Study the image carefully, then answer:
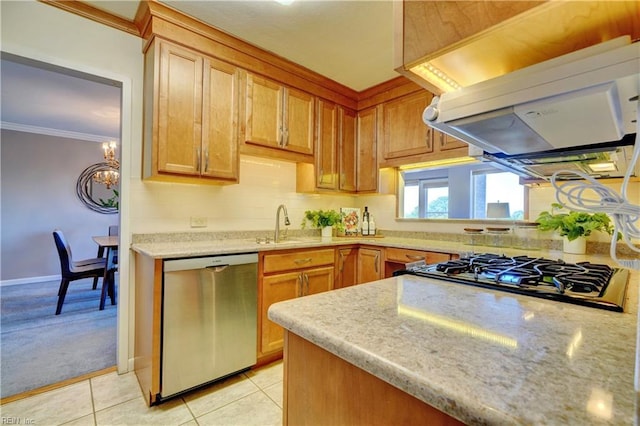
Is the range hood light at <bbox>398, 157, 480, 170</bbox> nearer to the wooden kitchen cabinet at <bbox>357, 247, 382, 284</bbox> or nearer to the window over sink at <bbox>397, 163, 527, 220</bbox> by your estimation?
the window over sink at <bbox>397, 163, 527, 220</bbox>

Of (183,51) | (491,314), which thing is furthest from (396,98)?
(491,314)

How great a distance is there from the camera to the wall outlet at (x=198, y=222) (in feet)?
8.04

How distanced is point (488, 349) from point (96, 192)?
651cm

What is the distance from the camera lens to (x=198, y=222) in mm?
2471

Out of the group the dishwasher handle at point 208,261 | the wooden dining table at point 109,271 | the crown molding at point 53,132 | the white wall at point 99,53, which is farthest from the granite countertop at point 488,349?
the crown molding at point 53,132

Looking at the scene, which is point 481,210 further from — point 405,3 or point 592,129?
point 405,3

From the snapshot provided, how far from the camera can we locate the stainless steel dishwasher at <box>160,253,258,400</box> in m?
1.77

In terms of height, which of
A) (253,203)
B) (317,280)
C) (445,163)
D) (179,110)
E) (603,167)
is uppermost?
(179,110)

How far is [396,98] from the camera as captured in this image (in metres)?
2.98

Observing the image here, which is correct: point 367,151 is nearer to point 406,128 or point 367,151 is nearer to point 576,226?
point 406,128

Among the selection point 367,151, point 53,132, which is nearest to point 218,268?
point 367,151

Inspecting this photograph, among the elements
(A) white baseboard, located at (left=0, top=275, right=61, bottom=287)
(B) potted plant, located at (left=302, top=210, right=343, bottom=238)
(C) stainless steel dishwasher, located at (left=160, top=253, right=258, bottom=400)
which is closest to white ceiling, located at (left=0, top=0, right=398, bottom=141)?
(B) potted plant, located at (left=302, top=210, right=343, bottom=238)

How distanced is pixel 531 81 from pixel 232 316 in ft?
6.55

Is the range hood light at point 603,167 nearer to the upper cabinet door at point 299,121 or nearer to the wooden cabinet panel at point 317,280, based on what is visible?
the wooden cabinet panel at point 317,280
